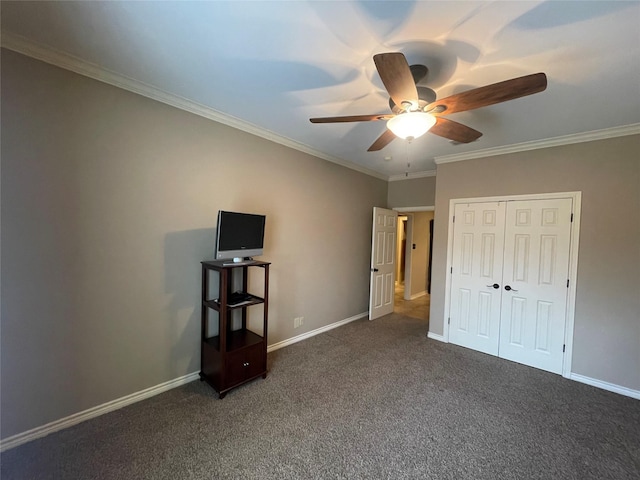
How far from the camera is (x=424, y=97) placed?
199 cm

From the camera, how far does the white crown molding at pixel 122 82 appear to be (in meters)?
1.73

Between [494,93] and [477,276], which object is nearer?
[494,93]

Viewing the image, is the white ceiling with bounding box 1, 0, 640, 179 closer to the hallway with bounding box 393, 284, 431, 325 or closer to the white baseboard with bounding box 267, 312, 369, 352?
the white baseboard with bounding box 267, 312, 369, 352

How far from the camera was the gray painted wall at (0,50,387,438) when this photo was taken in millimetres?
1772

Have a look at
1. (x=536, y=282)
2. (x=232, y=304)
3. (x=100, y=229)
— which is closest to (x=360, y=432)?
(x=232, y=304)

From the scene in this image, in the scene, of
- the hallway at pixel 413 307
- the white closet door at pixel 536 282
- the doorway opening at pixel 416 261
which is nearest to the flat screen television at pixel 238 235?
the white closet door at pixel 536 282

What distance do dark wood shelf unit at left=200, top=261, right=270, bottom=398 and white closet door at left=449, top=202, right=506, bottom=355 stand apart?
8.77 ft

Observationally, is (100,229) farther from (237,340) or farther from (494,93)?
(494,93)

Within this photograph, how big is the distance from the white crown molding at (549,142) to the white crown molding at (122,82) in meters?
2.27

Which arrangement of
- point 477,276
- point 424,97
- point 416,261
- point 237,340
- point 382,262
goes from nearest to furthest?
point 424,97, point 237,340, point 477,276, point 382,262, point 416,261

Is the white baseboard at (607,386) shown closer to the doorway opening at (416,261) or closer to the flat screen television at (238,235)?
the doorway opening at (416,261)

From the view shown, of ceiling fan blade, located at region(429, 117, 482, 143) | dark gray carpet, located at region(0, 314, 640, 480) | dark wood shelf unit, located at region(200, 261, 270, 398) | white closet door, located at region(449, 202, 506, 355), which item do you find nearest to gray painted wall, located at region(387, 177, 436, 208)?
white closet door, located at region(449, 202, 506, 355)

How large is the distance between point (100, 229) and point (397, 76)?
91.4 inches

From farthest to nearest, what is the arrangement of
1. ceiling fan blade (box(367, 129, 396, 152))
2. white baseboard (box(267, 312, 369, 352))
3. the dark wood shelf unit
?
1. white baseboard (box(267, 312, 369, 352))
2. the dark wood shelf unit
3. ceiling fan blade (box(367, 129, 396, 152))
